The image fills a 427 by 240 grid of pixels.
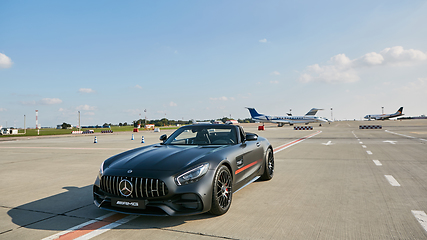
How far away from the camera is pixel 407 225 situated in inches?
149

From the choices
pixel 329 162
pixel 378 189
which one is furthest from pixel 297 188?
pixel 329 162

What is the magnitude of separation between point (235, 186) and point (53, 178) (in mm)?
5093

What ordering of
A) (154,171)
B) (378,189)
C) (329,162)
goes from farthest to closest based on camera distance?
(329,162)
(378,189)
(154,171)

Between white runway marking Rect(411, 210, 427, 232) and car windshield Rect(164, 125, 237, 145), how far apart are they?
296 centimetres

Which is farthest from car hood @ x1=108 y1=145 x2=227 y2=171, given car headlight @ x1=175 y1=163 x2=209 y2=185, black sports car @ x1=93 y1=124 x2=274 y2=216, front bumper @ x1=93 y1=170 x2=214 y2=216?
front bumper @ x1=93 y1=170 x2=214 y2=216

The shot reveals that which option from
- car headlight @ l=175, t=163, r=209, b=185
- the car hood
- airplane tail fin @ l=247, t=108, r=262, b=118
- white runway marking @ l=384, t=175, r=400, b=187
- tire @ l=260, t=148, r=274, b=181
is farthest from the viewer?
airplane tail fin @ l=247, t=108, r=262, b=118

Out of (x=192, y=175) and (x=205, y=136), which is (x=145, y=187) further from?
(x=205, y=136)

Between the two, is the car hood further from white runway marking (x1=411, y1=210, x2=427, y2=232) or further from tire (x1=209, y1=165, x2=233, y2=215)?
white runway marking (x1=411, y1=210, x2=427, y2=232)

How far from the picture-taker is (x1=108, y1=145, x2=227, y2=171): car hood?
13.5 feet

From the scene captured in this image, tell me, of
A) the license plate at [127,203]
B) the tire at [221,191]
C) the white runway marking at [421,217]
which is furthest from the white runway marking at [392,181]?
the license plate at [127,203]

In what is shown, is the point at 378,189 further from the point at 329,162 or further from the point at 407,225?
the point at 329,162

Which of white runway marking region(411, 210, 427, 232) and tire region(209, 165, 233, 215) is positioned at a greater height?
tire region(209, 165, 233, 215)

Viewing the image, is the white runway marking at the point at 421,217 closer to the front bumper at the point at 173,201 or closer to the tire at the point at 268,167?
the front bumper at the point at 173,201

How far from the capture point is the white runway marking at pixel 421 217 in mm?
3807
